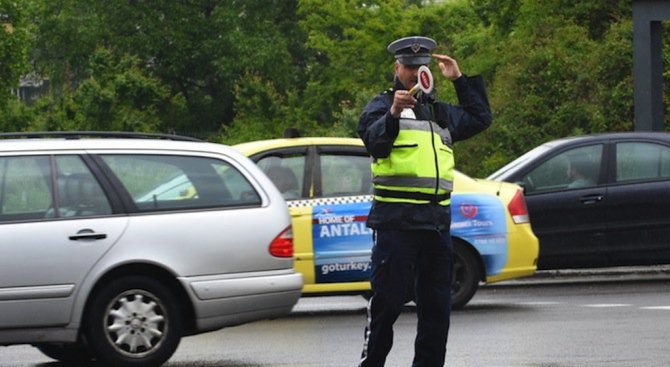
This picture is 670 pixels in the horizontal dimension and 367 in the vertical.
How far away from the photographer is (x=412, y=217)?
7.84 m

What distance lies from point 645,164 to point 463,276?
2890 millimetres

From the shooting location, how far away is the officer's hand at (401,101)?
746 cm

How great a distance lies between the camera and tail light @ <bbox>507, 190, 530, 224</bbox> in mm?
13859

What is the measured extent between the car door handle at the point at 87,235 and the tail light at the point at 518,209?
4848 mm

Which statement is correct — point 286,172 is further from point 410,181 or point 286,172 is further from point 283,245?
point 410,181

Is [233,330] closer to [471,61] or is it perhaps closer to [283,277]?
[283,277]

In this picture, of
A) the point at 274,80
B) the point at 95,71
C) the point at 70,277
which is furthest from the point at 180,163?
the point at 274,80

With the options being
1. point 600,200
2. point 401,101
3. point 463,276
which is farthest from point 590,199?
point 401,101

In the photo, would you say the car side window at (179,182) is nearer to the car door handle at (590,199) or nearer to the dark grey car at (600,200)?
the dark grey car at (600,200)

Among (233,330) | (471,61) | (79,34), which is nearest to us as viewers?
(233,330)

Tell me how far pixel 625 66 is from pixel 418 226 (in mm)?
19266

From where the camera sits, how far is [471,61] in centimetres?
3497

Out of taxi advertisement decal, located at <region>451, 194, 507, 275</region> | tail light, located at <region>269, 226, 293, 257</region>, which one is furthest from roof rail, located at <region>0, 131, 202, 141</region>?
taxi advertisement decal, located at <region>451, 194, 507, 275</region>

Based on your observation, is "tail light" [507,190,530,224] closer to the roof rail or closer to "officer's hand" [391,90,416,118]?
the roof rail
